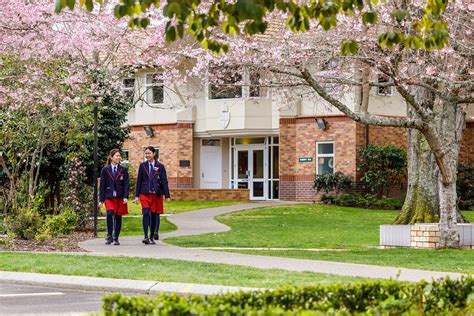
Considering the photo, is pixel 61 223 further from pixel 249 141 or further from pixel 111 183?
pixel 249 141

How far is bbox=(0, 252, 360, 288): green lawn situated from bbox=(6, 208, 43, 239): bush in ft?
11.5

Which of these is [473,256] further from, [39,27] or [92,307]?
[39,27]

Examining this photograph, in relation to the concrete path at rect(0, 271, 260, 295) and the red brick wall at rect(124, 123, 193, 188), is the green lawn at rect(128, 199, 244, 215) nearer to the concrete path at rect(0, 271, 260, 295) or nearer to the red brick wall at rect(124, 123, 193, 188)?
the red brick wall at rect(124, 123, 193, 188)

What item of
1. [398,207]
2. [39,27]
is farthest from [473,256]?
[398,207]

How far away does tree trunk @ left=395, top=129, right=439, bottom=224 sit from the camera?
23.8m

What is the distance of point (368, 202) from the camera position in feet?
111

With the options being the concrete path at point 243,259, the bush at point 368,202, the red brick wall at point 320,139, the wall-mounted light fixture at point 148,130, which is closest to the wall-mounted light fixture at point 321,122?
the red brick wall at point 320,139

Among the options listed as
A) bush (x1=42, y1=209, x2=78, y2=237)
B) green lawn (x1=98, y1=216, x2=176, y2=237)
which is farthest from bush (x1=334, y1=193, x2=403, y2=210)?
bush (x1=42, y1=209, x2=78, y2=237)

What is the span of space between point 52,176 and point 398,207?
45.0 ft

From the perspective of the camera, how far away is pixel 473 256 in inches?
628

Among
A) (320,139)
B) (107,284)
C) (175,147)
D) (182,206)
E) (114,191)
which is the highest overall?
(320,139)

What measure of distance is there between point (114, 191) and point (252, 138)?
22.3 meters

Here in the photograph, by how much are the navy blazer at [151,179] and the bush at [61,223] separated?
194cm

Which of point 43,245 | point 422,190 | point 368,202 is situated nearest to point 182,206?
point 368,202
